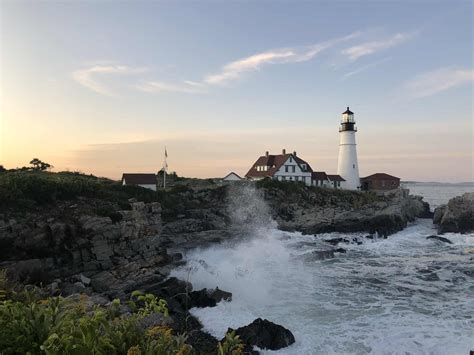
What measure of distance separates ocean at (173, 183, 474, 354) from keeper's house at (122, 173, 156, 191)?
1494 centimetres

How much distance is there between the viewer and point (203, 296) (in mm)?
16141

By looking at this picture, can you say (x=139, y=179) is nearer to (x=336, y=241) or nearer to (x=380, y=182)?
(x=336, y=241)

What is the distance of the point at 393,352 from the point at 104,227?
49.6ft

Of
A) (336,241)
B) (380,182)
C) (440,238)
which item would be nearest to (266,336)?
(336,241)

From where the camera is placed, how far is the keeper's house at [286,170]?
2207 inches

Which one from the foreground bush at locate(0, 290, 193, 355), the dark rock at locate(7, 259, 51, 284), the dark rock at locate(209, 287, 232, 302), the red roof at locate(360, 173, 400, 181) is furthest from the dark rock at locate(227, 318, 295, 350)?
the red roof at locate(360, 173, 400, 181)

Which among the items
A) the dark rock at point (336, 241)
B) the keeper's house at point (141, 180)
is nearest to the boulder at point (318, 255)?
the dark rock at point (336, 241)

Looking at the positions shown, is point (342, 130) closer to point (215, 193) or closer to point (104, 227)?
point (215, 193)

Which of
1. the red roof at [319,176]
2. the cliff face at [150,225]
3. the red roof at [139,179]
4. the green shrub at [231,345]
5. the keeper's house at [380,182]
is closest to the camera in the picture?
the green shrub at [231,345]

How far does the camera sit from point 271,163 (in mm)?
58750

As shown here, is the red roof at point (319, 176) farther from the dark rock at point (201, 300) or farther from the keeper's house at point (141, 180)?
the dark rock at point (201, 300)

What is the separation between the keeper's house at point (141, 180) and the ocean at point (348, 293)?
49.0ft

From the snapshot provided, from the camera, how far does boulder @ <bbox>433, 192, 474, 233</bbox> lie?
41.7 m

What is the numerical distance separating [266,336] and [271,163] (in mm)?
47671
